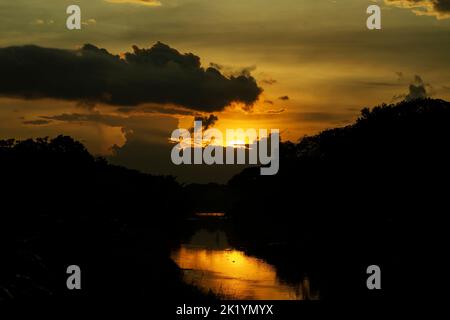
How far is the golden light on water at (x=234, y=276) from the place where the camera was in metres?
46.6

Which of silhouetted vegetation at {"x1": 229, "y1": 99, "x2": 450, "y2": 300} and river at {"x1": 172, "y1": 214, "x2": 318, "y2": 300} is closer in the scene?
river at {"x1": 172, "y1": 214, "x2": 318, "y2": 300}

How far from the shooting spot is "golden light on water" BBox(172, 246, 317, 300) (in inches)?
1833

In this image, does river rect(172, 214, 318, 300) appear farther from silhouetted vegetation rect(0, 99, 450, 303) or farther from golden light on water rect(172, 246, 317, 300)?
silhouetted vegetation rect(0, 99, 450, 303)

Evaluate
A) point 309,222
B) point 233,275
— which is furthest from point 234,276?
point 309,222

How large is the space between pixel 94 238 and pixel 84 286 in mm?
13945

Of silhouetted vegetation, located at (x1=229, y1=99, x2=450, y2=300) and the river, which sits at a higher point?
silhouetted vegetation, located at (x1=229, y1=99, x2=450, y2=300)

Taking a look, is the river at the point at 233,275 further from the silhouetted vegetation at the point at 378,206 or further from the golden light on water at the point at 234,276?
the silhouetted vegetation at the point at 378,206

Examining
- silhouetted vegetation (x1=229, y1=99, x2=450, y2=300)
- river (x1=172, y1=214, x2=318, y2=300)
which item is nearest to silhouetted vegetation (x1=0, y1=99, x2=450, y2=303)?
silhouetted vegetation (x1=229, y1=99, x2=450, y2=300)

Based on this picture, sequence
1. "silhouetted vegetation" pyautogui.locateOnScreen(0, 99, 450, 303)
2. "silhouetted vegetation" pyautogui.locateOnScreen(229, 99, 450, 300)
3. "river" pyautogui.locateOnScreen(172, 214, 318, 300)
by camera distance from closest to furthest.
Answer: "silhouetted vegetation" pyautogui.locateOnScreen(0, 99, 450, 303), "river" pyautogui.locateOnScreen(172, 214, 318, 300), "silhouetted vegetation" pyautogui.locateOnScreen(229, 99, 450, 300)

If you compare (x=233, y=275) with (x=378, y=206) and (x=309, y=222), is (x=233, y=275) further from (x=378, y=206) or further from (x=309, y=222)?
(x=309, y=222)

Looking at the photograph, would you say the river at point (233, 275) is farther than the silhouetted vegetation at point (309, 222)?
Yes

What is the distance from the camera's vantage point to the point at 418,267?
48781 millimetres

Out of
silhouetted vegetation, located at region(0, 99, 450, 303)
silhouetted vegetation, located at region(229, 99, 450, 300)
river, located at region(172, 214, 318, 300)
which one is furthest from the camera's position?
silhouetted vegetation, located at region(229, 99, 450, 300)

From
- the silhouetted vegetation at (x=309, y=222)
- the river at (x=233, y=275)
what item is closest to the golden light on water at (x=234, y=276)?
the river at (x=233, y=275)
